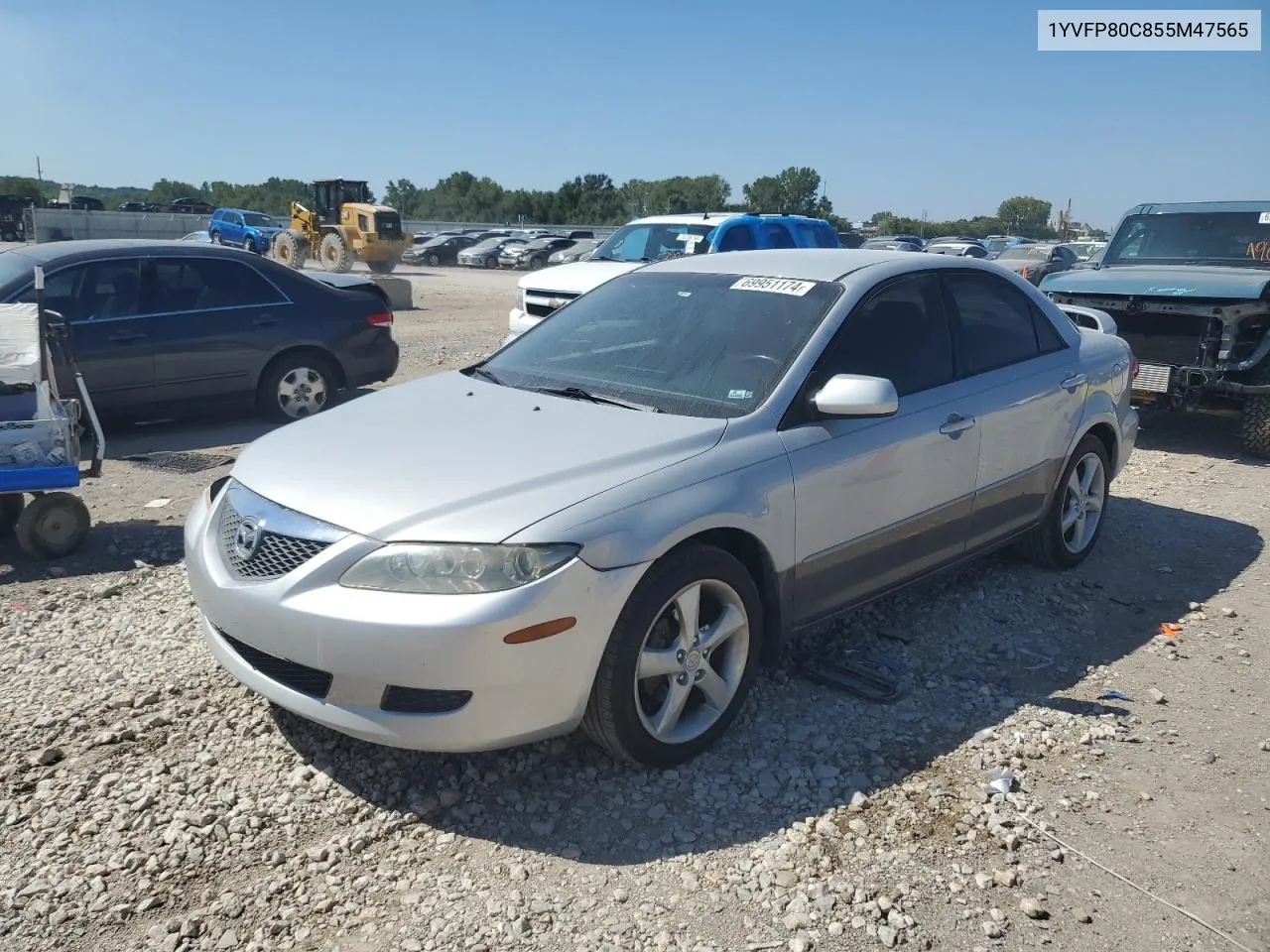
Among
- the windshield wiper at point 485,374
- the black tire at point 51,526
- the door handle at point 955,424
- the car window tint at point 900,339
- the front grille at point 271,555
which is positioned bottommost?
the black tire at point 51,526

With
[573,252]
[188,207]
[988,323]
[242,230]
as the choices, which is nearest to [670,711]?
[988,323]

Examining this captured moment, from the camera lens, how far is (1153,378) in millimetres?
8672

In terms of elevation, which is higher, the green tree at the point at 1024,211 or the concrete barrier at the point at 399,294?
the green tree at the point at 1024,211

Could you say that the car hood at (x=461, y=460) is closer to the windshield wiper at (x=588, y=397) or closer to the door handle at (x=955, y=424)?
the windshield wiper at (x=588, y=397)

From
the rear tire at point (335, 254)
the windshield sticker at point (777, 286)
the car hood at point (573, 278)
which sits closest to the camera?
the windshield sticker at point (777, 286)

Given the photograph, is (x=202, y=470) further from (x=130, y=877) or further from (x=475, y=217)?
(x=475, y=217)

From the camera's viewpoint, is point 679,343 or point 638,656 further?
point 679,343

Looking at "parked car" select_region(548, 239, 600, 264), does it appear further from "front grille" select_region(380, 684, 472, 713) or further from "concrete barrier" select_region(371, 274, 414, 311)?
"front grille" select_region(380, 684, 472, 713)

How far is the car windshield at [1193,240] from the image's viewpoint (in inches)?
373

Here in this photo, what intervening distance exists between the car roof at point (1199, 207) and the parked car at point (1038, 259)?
470 inches

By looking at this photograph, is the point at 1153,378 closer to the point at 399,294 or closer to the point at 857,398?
the point at 857,398

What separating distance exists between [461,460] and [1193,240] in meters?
8.92

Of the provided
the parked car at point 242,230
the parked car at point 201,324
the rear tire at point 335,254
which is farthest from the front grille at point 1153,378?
the parked car at point 242,230

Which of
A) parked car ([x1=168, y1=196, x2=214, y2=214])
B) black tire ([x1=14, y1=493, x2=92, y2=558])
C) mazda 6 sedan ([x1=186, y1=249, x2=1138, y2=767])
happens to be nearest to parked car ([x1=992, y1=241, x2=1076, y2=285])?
mazda 6 sedan ([x1=186, y1=249, x2=1138, y2=767])
